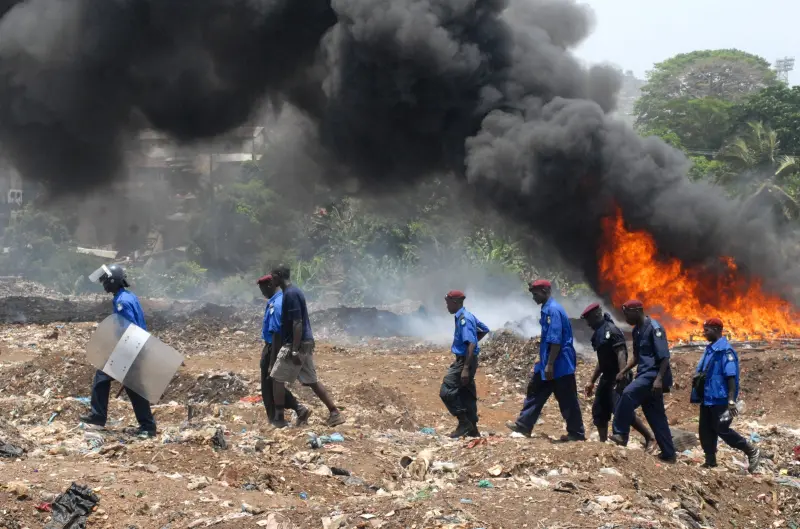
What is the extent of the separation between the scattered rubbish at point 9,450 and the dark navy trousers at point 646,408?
4625mm

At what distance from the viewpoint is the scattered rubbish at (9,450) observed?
681cm

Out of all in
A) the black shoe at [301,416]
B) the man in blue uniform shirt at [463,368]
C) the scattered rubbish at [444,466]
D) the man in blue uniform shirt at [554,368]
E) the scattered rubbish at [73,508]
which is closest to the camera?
the scattered rubbish at [73,508]

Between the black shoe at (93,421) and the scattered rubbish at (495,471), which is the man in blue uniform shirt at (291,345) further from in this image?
the scattered rubbish at (495,471)

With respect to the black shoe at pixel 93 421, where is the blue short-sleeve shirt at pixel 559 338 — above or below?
above

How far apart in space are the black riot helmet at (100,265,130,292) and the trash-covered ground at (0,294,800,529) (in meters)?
1.25

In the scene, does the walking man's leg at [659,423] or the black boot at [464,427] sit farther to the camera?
the black boot at [464,427]

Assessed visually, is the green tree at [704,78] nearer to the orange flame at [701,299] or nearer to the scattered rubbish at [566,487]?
the orange flame at [701,299]

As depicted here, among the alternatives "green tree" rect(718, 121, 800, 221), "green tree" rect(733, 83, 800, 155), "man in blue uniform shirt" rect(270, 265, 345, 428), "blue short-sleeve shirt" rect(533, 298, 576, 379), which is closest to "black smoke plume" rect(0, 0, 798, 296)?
"green tree" rect(718, 121, 800, 221)

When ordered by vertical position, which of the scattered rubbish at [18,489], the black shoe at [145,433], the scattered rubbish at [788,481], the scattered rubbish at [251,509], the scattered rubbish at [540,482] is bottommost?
the scattered rubbish at [788,481]

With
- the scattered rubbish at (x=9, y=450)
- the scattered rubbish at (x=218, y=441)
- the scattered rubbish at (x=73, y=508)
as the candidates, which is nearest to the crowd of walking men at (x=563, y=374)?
the scattered rubbish at (x=218, y=441)

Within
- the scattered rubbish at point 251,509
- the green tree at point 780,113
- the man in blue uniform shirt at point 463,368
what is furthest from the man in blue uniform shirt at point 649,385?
the green tree at point 780,113

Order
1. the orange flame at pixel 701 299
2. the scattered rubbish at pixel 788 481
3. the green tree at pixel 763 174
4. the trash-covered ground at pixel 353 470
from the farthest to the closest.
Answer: the green tree at pixel 763 174 < the orange flame at pixel 701 299 < the scattered rubbish at pixel 788 481 < the trash-covered ground at pixel 353 470

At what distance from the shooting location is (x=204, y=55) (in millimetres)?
21359

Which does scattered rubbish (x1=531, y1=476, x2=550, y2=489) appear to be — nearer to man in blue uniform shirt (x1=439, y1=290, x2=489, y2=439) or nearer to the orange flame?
man in blue uniform shirt (x1=439, y1=290, x2=489, y2=439)
